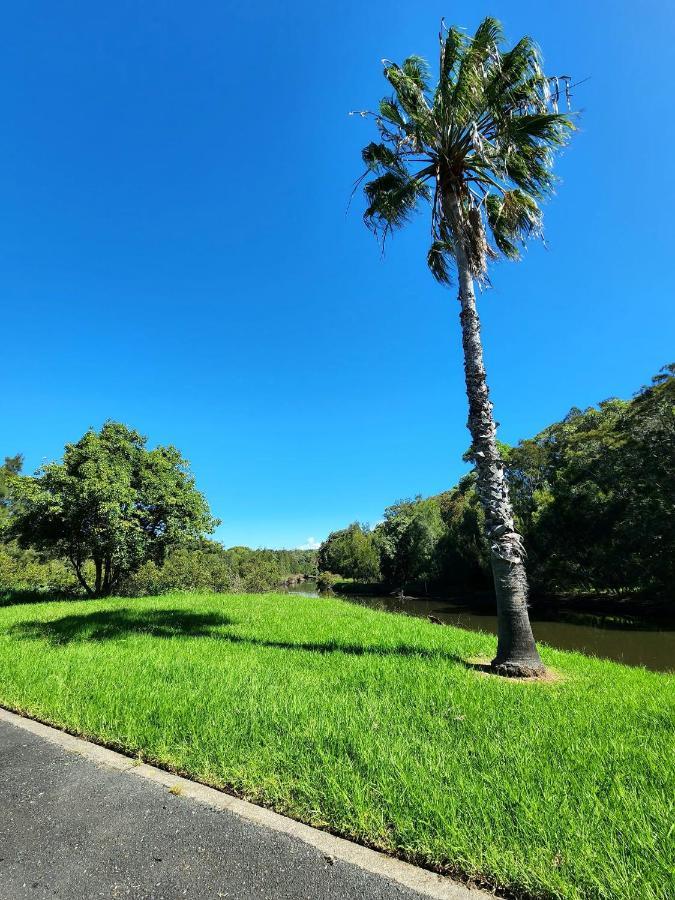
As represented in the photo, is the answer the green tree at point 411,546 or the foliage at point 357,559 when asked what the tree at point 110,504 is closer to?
the green tree at point 411,546

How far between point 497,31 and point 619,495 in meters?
24.9

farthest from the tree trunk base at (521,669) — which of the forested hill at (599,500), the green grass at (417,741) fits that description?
the forested hill at (599,500)

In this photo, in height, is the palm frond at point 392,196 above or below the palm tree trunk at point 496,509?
above

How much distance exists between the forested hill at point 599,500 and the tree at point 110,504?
2301 cm

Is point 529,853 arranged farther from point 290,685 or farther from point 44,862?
point 290,685

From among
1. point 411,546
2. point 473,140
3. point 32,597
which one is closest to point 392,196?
point 473,140

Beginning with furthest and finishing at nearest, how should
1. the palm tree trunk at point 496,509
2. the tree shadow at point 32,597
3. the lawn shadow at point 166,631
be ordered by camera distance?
the tree shadow at point 32,597, the lawn shadow at point 166,631, the palm tree trunk at point 496,509

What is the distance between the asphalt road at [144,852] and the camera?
6.98 feet

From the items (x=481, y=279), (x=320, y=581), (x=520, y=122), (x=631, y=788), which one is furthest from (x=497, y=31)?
(x=320, y=581)

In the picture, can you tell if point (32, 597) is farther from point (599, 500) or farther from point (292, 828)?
point (599, 500)

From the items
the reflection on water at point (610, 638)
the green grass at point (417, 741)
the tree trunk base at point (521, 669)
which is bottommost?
the reflection on water at point (610, 638)

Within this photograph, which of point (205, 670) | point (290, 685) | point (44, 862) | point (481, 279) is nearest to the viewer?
point (44, 862)

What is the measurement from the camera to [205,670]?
5875 mm

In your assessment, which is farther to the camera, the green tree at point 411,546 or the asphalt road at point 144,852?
the green tree at point 411,546
